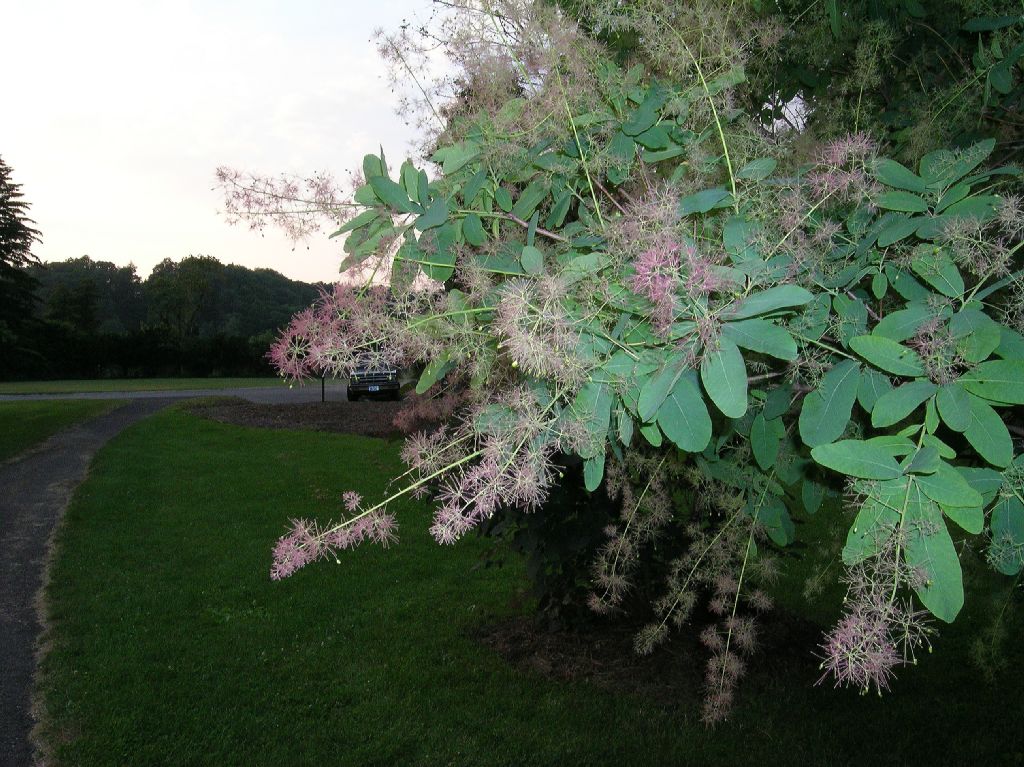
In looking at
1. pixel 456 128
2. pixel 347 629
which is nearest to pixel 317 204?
pixel 456 128

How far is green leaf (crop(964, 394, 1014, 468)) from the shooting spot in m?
1.34

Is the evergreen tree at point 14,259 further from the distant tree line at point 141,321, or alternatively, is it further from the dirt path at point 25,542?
the dirt path at point 25,542

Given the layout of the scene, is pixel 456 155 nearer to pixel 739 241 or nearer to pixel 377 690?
pixel 739 241

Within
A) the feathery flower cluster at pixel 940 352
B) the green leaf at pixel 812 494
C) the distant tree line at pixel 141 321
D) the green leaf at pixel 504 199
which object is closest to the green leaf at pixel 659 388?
the feathery flower cluster at pixel 940 352

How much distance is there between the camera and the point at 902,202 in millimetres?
1637

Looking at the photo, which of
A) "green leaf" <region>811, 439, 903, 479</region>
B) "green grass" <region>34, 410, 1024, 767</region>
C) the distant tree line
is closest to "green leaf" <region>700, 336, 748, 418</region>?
"green leaf" <region>811, 439, 903, 479</region>

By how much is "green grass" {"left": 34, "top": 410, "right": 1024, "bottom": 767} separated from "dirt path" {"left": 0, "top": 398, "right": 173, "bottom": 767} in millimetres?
184

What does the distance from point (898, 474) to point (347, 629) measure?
5634 mm

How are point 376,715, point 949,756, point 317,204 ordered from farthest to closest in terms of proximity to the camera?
point 376,715
point 949,756
point 317,204

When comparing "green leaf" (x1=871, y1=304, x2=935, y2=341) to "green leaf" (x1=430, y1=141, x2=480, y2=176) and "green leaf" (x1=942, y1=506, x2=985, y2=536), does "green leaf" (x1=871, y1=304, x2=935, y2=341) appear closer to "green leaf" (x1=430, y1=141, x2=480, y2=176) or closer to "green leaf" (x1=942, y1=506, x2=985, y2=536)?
"green leaf" (x1=942, y1=506, x2=985, y2=536)

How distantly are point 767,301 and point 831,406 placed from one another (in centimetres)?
34

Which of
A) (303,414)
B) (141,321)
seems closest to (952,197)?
(303,414)

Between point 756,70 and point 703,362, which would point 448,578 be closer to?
point 756,70

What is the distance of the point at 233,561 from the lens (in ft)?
26.4
